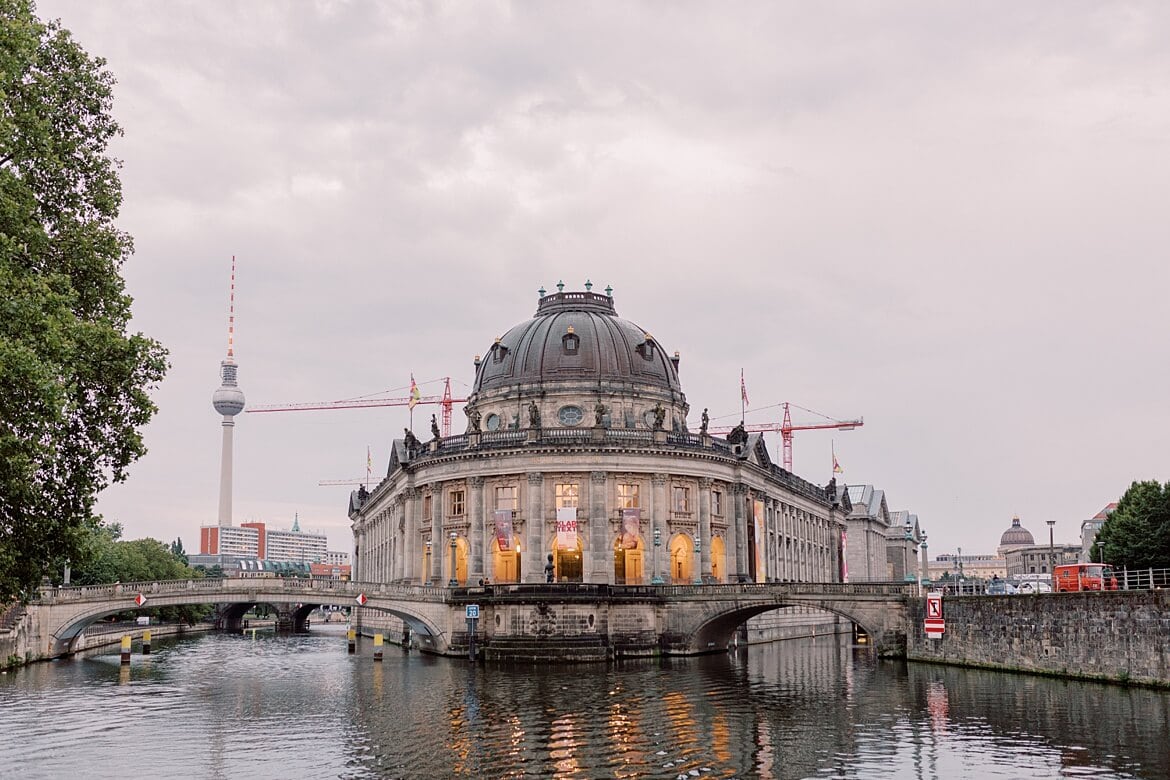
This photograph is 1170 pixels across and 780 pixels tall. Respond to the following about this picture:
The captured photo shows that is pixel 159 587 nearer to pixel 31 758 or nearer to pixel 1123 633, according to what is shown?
pixel 31 758

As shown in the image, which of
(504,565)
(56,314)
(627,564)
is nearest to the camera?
(56,314)

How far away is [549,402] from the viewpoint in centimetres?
10531

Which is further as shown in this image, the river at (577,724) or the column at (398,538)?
the column at (398,538)

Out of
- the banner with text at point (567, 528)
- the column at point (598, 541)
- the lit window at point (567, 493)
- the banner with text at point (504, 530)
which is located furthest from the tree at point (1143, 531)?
the banner with text at point (504, 530)

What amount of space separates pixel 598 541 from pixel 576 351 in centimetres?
2171

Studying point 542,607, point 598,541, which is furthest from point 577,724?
point 598,541

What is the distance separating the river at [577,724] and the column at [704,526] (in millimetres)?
23100

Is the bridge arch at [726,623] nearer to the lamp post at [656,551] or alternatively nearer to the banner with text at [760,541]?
the lamp post at [656,551]

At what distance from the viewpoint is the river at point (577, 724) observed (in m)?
37.9

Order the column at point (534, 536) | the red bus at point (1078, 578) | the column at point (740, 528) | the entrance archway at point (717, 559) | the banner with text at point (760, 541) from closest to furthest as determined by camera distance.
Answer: the red bus at point (1078, 578) < the column at point (534, 536) < the entrance archway at point (717, 559) < the column at point (740, 528) < the banner with text at point (760, 541)

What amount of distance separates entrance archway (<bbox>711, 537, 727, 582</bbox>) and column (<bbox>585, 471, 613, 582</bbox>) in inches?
485

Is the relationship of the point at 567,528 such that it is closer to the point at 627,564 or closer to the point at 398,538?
the point at 627,564

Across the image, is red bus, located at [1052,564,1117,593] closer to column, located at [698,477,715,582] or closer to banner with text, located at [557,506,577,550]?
column, located at [698,477,715,582]

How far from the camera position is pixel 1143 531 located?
332 feet
